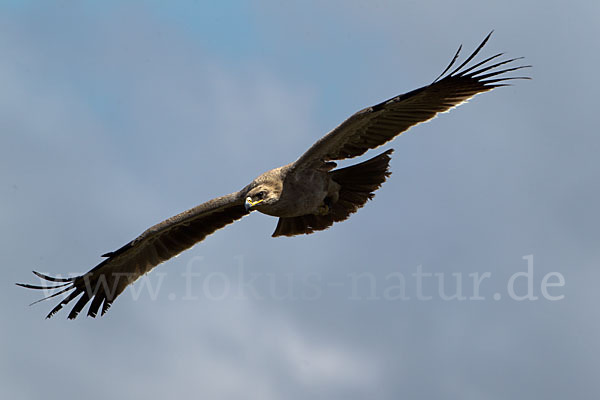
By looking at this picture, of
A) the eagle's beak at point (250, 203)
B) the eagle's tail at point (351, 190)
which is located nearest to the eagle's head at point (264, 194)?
the eagle's beak at point (250, 203)

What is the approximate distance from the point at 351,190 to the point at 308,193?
645 mm

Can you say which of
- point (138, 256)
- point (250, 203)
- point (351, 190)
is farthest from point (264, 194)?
point (138, 256)

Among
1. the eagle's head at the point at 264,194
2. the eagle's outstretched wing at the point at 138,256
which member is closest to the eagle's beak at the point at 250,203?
the eagle's head at the point at 264,194

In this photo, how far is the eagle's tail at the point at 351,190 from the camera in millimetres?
10930

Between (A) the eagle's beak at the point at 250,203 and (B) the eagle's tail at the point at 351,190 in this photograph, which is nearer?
(A) the eagle's beak at the point at 250,203

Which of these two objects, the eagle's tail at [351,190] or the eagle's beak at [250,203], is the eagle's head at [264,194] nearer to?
the eagle's beak at [250,203]

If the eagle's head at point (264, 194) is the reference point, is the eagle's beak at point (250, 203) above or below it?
below

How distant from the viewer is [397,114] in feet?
33.7

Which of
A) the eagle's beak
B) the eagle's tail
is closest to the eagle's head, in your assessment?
the eagle's beak

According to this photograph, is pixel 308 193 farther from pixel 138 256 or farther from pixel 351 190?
pixel 138 256

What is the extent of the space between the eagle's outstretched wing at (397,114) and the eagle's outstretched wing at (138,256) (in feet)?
5.55

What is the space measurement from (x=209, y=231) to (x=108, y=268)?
1.49 metres

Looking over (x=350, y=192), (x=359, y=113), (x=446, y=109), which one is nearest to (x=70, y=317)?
(x=350, y=192)

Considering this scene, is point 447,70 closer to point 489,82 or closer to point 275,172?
point 489,82
